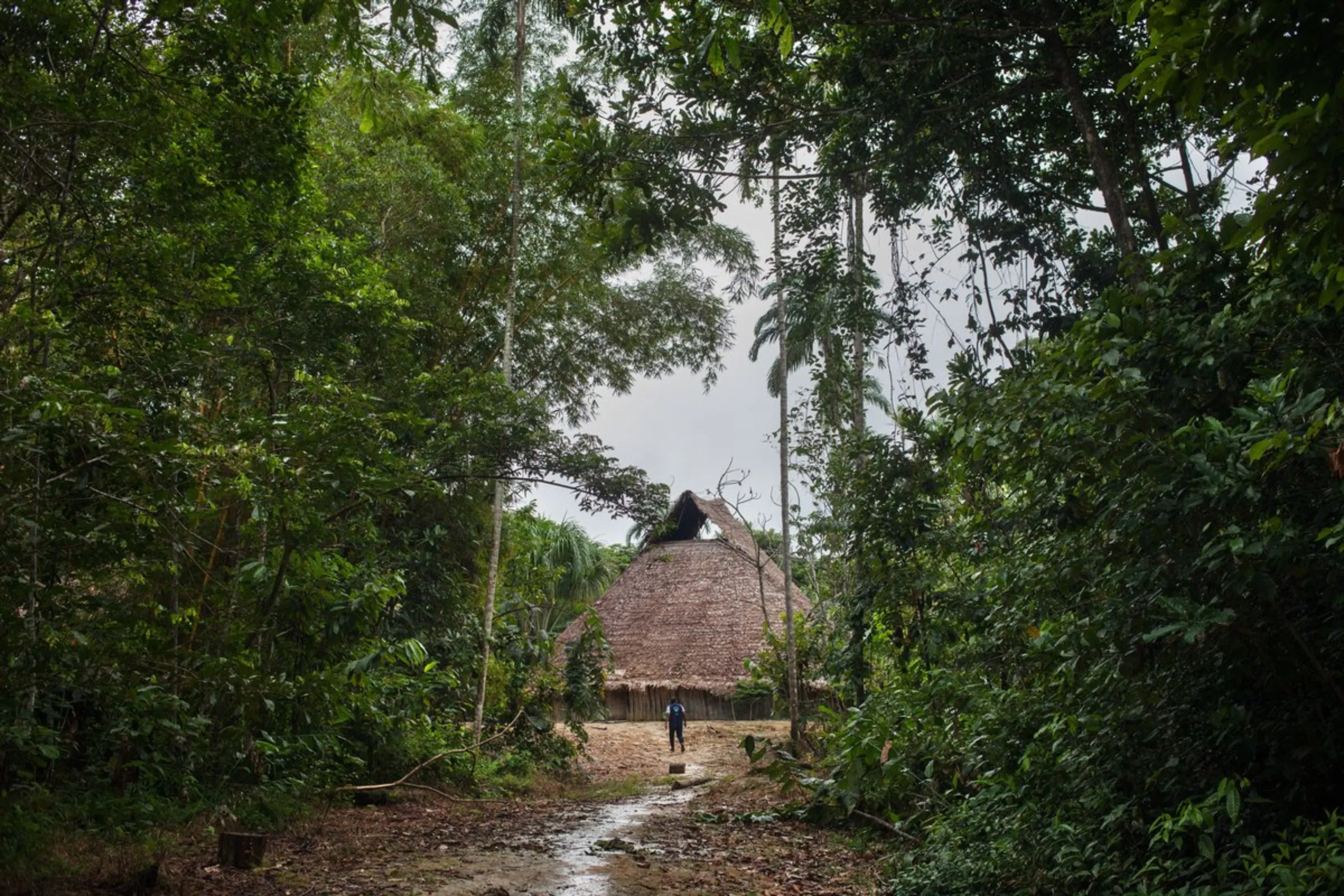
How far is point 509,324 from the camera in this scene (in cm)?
1193

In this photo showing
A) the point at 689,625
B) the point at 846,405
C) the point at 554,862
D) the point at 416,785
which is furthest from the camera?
the point at 689,625

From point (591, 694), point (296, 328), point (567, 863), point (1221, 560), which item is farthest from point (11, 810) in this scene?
point (591, 694)

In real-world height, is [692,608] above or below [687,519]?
below

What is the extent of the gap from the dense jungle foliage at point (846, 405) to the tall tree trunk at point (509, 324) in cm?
89

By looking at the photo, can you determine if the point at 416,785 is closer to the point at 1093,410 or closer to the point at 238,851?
the point at 238,851

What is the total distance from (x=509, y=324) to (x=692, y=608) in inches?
471

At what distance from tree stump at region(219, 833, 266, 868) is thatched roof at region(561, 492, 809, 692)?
45.4 ft

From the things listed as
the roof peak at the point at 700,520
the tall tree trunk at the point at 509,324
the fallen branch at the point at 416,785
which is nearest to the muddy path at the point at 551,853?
the fallen branch at the point at 416,785

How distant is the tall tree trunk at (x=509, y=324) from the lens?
1170 cm

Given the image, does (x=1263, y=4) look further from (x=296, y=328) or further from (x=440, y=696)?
(x=440, y=696)

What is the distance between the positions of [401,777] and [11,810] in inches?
208

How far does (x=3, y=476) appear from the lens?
4.37m

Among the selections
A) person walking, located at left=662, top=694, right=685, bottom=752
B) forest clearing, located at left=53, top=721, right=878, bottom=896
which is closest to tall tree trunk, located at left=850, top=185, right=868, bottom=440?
forest clearing, located at left=53, top=721, right=878, bottom=896

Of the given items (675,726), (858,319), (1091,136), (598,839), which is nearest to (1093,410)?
(1091,136)
